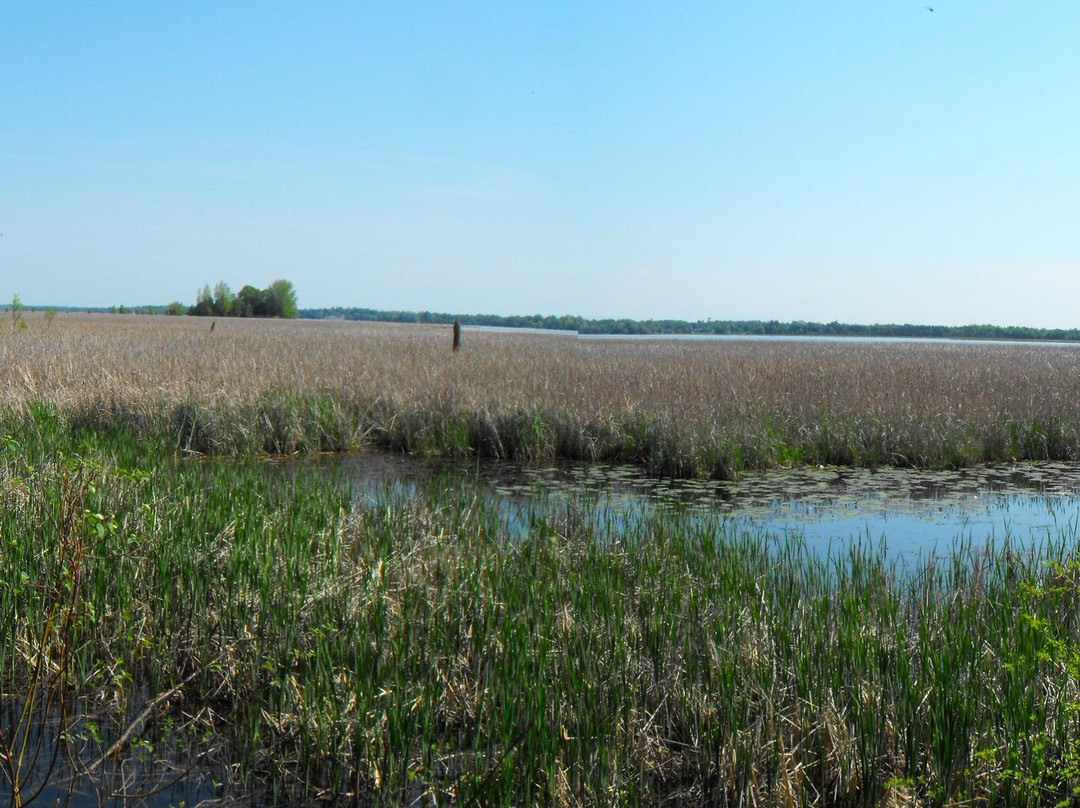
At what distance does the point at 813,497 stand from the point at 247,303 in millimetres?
83929

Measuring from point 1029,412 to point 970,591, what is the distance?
9968 millimetres

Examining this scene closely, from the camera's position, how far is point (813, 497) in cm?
930

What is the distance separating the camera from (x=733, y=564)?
17.6ft

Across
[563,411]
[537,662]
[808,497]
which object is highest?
[563,411]

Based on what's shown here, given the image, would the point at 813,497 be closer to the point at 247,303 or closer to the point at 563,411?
the point at 563,411

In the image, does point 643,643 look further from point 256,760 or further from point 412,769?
point 256,760

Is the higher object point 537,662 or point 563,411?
point 563,411

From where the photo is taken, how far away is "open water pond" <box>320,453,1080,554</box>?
759 cm

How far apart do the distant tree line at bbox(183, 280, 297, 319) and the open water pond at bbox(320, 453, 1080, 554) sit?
7770 cm

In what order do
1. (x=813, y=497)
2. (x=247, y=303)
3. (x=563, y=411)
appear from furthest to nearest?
1. (x=247, y=303)
2. (x=563, y=411)
3. (x=813, y=497)

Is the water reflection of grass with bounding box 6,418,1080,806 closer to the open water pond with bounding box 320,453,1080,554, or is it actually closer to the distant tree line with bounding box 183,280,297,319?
the open water pond with bounding box 320,453,1080,554

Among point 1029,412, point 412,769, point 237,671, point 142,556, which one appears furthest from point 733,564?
point 1029,412

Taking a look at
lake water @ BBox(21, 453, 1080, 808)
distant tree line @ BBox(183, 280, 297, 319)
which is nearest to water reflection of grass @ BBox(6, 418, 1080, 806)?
lake water @ BBox(21, 453, 1080, 808)

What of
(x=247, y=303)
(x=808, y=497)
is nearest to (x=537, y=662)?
(x=808, y=497)
